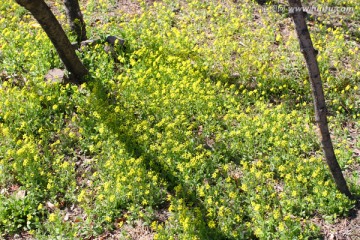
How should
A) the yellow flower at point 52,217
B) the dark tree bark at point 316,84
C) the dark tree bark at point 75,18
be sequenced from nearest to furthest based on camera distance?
the dark tree bark at point 316,84
the yellow flower at point 52,217
the dark tree bark at point 75,18

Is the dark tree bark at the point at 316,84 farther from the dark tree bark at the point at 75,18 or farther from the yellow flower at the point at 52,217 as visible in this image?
the dark tree bark at the point at 75,18

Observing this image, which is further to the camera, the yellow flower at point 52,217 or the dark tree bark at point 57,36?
the dark tree bark at point 57,36

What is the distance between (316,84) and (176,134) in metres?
2.08

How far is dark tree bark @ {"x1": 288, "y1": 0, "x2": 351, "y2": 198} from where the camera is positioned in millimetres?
4250

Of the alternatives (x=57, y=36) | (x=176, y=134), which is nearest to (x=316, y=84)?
(x=176, y=134)

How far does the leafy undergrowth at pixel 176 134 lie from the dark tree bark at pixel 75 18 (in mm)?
328

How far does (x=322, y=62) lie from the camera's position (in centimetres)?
730

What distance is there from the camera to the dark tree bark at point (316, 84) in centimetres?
425

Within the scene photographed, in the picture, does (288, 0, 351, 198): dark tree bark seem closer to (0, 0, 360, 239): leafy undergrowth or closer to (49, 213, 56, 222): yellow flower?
(0, 0, 360, 239): leafy undergrowth

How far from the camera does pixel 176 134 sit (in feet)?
19.6

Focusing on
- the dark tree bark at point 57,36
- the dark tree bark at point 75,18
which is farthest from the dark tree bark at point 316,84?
the dark tree bark at point 75,18

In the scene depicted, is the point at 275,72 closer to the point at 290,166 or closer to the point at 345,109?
the point at 345,109

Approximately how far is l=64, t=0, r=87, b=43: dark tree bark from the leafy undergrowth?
0.33 meters

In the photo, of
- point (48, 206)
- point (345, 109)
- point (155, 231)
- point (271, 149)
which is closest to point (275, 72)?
point (345, 109)
